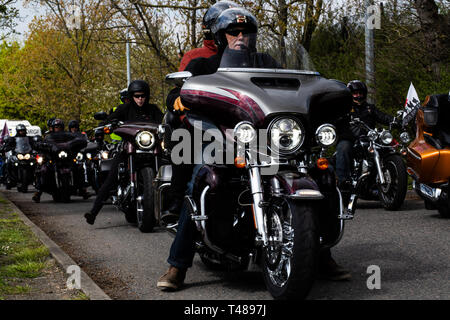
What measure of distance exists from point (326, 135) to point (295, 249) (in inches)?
31.9

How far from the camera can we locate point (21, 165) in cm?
1944

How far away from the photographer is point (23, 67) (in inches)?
1785

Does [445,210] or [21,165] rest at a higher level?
[445,210]

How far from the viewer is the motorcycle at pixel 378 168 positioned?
9618mm

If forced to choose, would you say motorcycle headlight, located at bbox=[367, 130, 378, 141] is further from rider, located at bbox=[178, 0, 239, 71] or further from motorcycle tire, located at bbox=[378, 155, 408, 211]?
rider, located at bbox=[178, 0, 239, 71]

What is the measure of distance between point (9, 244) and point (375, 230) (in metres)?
3.91

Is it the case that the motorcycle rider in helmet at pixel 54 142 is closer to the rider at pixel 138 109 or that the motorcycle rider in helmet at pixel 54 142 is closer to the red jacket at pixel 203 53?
the rider at pixel 138 109

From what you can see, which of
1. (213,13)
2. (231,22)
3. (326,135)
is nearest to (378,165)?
(213,13)

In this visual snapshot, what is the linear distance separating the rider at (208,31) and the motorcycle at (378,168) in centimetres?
445

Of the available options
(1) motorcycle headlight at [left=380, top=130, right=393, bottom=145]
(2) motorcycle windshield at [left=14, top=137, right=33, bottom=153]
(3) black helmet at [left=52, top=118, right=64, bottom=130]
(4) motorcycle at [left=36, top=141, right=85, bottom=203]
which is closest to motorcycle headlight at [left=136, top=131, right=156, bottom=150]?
(1) motorcycle headlight at [left=380, top=130, right=393, bottom=145]

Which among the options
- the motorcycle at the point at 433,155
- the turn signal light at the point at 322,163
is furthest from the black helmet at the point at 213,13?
the motorcycle at the point at 433,155

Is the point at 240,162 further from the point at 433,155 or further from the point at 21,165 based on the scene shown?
the point at 21,165

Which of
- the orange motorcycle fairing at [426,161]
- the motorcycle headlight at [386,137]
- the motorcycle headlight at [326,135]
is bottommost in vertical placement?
the orange motorcycle fairing at [426,161]
